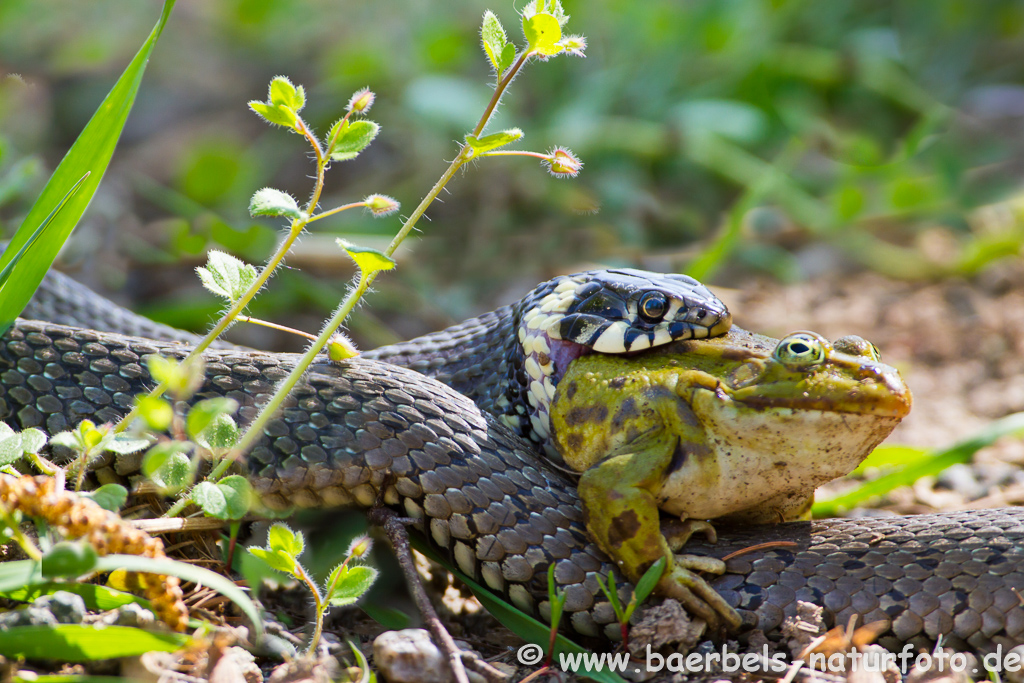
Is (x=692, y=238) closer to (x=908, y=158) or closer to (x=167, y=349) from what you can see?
(x=908, y=158)

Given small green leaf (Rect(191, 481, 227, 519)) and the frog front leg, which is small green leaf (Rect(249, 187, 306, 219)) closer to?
small green leaf (Rect(191, 481, 227, 519))

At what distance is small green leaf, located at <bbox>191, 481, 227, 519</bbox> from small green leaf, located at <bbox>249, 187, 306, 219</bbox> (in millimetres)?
721

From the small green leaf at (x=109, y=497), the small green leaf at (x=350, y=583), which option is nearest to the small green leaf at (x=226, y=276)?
the small green leaf at (x=109, y=497)

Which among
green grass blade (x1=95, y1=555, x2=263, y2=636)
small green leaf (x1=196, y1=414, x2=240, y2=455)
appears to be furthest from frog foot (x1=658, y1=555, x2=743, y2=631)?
small green leaf (x1=196, y1=414, x2=240, y2=455)

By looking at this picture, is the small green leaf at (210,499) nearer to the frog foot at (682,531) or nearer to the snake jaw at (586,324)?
the snake jaw at (586,324)

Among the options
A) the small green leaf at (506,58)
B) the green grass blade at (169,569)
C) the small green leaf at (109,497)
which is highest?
the small green leaf at (506,58)

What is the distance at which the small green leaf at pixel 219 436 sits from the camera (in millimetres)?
2404

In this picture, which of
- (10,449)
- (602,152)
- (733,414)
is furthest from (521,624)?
(602,152)

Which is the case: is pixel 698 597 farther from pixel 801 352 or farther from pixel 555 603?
pixel 801 352

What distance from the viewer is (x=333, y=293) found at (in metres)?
5.80

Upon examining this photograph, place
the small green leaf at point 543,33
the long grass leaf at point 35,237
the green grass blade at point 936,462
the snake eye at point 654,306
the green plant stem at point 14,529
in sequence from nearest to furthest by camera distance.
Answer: the green plant stem at point 14,529
the small green leaf at point 543,33
the long grass leaf at point 35,237
the snake eye at point 654,306
the green grass blade at point 936,462

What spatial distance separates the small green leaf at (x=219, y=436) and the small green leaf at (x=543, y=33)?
1.32 metres

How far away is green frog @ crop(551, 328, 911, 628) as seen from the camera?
2454mm

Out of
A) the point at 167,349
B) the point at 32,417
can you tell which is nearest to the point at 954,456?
the point at 167,349
